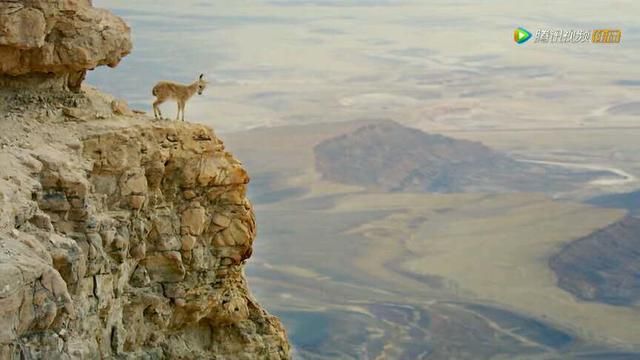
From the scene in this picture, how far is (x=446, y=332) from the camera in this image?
293 feet

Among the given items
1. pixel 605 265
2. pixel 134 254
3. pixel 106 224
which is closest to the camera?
pixel 106 224

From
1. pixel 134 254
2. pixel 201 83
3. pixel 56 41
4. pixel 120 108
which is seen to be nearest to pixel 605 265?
pixel 201 83

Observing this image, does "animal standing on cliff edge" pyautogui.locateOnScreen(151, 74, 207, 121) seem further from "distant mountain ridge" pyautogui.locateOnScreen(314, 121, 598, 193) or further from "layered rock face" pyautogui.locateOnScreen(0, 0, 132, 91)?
"distant mountain ridge" pyautogui.locateOnScreen(314, 121, 598, 193)

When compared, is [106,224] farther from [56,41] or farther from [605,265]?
[605,265]

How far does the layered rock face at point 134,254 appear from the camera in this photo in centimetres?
1827

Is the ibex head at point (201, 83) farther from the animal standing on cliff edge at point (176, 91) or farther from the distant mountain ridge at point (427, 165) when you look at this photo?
the distant mountain ridge at point (427, 165)

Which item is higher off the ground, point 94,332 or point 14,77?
point 14,77

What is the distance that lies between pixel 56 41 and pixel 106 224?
2.58 metres

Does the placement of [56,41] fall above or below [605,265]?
above

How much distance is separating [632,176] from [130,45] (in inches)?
3704

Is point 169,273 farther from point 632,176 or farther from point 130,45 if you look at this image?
point 632,176

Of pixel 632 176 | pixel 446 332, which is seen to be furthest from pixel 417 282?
pixel 632 176

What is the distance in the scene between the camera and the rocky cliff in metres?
18.6

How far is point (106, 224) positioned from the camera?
834 inches
